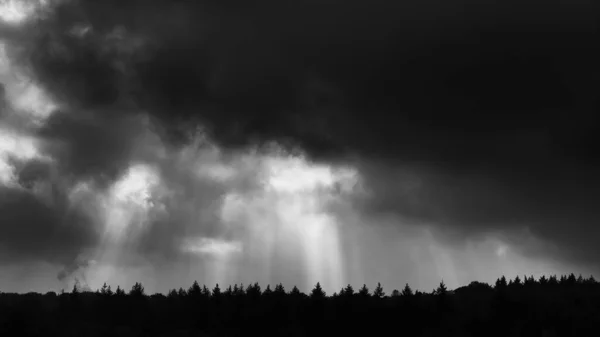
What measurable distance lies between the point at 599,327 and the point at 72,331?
6024 inches

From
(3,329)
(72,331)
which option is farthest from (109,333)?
(3,329)

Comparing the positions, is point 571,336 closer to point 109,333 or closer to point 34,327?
point 109,333

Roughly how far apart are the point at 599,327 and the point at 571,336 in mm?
8940

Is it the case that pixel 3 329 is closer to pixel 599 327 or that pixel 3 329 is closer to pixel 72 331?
pixel 72 331

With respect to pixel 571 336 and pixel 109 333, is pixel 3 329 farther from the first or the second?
pixel 571 336

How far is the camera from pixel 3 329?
621 feet

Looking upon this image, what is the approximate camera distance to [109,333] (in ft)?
655

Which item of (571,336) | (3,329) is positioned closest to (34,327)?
(3,329)

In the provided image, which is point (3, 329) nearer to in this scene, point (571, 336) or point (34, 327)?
point (34, 327)

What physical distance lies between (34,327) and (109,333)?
21.1 meters

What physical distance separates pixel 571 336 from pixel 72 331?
144 m

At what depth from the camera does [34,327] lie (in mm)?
196625

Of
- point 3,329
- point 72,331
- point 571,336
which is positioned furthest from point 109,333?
point 571,336

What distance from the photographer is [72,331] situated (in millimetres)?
196875
